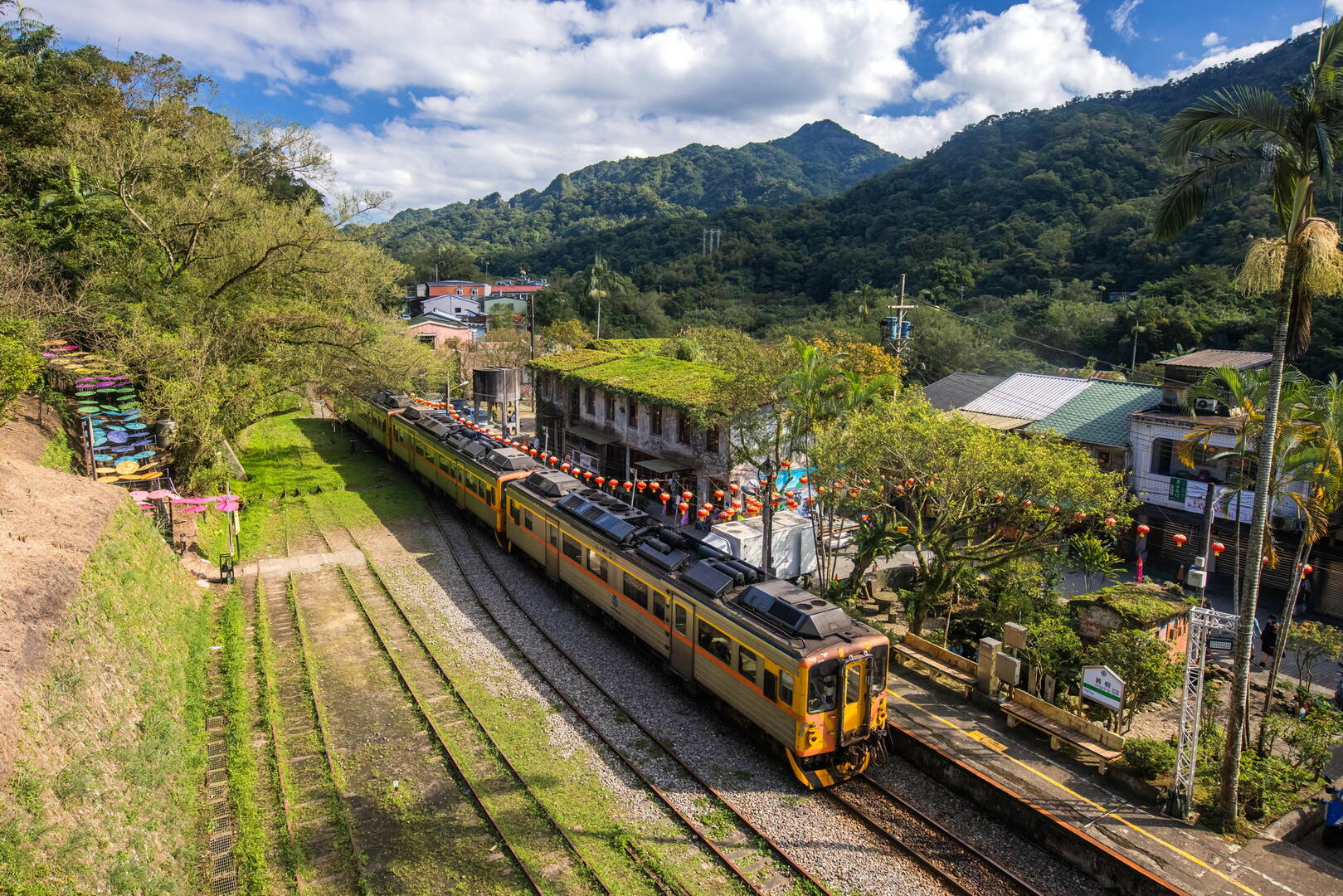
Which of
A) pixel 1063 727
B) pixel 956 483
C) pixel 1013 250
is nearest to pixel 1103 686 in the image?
pixel 1063 727

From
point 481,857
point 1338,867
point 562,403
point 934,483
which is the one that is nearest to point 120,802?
point 481,857

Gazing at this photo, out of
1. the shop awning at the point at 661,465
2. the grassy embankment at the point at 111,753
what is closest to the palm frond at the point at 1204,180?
the grassy embankment at the point at 111,753

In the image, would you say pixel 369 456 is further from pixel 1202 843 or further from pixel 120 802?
pixel 1202 843

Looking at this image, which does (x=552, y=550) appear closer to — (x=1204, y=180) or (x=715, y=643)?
(x=715, y=643)

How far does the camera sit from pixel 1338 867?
1007 centimetres

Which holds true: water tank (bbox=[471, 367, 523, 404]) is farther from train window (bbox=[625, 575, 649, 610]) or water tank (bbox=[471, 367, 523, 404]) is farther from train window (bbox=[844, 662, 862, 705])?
train window (bbox=[844, 662, 862, 705])

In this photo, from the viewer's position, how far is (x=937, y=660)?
50.4 feet

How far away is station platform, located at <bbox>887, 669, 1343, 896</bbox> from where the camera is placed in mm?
9641

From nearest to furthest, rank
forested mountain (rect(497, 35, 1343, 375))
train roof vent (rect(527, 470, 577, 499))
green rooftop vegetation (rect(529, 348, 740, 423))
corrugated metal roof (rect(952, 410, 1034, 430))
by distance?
train roof vent (rect(527, 470, 577, 499)), green rooftop vegetation (rect(529, 348, 740, 423)), corrugated metal roof (rect(952, 410, 1034, 430)), forested mountain (rect(497, 35, 1343, 375))

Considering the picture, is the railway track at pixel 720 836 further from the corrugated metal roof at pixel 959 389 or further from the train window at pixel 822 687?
the corrugated metal roof at pixel 959 389

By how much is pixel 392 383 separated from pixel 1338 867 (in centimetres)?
2629

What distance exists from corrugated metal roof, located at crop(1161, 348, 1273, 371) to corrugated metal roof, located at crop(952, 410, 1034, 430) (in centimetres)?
468

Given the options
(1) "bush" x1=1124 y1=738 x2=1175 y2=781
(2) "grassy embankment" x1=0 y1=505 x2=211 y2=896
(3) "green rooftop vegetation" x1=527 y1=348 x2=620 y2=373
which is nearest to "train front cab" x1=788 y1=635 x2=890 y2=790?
(1) "bush" x1=1124 y1=738 x2=1175 y2=781

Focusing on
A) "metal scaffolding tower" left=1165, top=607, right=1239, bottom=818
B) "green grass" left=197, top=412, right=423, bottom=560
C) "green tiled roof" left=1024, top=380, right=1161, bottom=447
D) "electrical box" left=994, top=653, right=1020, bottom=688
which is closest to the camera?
"metal scaffolding tower" left=1165, top=607, right=1239, bottom=818
